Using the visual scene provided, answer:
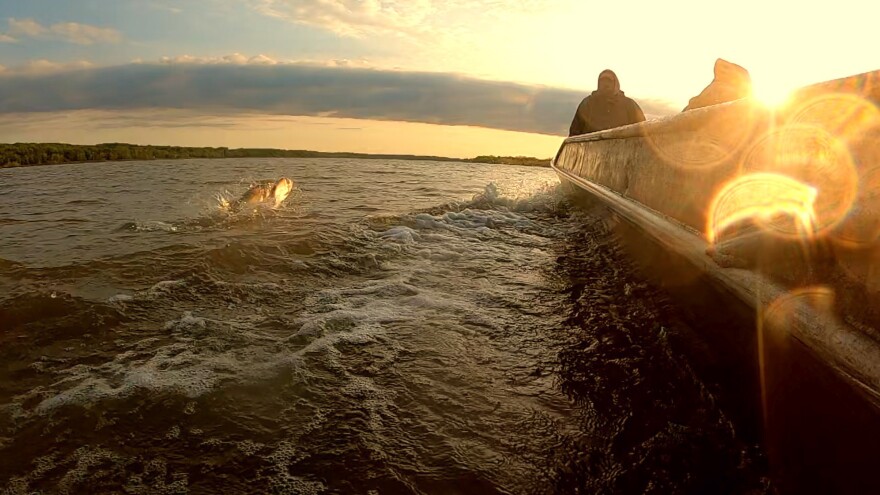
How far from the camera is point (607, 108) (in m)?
16.7

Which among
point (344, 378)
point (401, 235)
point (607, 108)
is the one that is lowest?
point (344, 378)

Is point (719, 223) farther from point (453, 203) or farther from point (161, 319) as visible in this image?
point (453, 203)

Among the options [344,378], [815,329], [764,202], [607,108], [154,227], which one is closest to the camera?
[815,329]

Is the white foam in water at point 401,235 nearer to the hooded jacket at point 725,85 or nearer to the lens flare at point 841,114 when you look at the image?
the hooded jacket at point 725,85

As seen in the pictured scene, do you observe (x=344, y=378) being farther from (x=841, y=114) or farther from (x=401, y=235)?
(x=401, y=235)

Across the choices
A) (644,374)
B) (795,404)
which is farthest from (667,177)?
(795,404)

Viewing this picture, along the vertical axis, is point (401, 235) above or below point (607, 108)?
below

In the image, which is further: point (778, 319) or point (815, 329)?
point (778, 319)

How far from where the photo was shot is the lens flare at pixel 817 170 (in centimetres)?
149

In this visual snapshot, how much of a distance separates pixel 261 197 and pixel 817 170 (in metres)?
10.4

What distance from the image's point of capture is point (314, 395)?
7.80ft

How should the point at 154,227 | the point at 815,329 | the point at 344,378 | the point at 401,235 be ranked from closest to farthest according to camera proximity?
1. the point at 815,329
2. the point at 344,378
3. the point at 401,235
4. the point at 154,227

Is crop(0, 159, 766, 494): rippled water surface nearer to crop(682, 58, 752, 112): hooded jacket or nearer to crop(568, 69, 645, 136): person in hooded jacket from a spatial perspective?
crop(682, 58, 752, 112): hooded jacket

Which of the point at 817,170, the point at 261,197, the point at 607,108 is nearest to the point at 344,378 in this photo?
the point at 817,170
